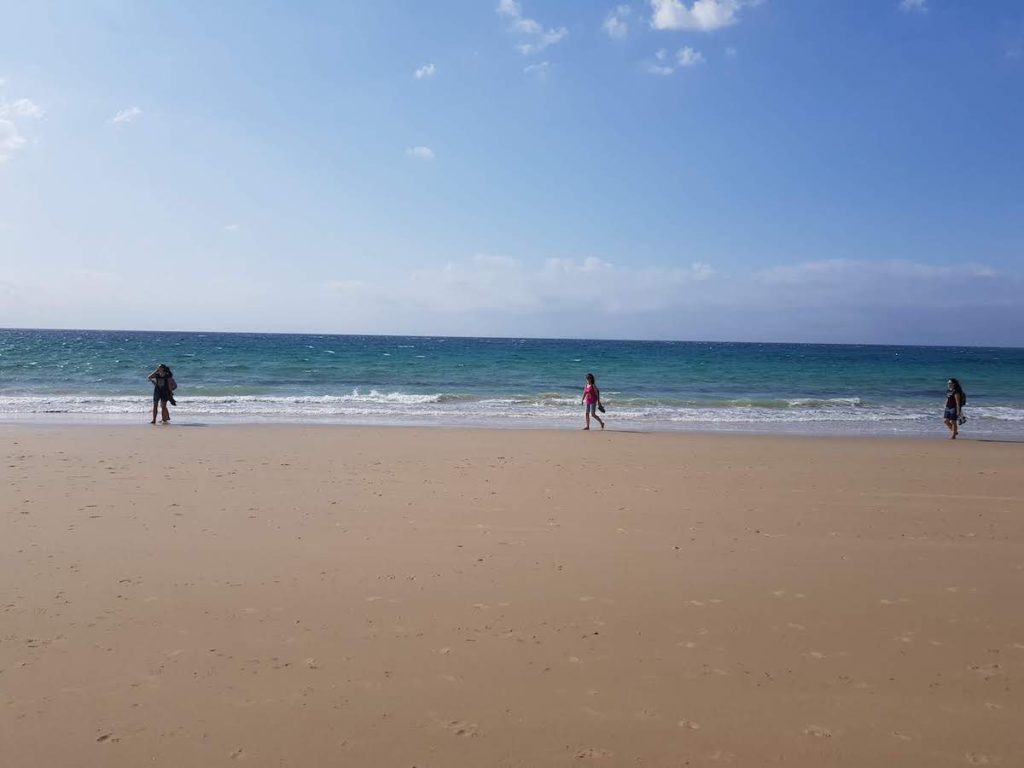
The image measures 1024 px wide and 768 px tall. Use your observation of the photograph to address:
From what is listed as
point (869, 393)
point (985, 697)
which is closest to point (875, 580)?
point (985, 697)

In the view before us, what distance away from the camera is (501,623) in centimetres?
493

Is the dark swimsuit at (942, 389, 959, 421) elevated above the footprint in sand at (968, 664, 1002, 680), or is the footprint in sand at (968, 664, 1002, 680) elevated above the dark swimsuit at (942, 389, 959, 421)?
the dark swimsuit at (942, 389, 959, 421)

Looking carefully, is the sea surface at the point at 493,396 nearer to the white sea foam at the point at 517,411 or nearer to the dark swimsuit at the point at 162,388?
the white sea foam at the point at 517,411

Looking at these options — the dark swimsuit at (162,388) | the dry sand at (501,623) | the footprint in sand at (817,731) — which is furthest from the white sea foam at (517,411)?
the footprint in sand at (817,731)

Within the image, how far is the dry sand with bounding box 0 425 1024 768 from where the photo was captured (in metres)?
3.58

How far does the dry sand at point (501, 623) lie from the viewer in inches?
141

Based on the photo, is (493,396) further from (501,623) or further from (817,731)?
(817,731)

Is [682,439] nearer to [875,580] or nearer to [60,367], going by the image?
[875,580]

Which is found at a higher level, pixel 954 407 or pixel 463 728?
pixel 954 407

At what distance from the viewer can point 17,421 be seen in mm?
16984

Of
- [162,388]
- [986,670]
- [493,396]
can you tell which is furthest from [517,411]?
[986,670]

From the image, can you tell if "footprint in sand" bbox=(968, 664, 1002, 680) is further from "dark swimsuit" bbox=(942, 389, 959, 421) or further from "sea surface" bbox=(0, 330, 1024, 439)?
"dark swimsuit" bbox=(942, 389, 959, 421)

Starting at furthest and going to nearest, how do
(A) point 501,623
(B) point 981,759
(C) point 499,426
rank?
(C) point 499,426
(A) point 501,623
(B) point 981,759

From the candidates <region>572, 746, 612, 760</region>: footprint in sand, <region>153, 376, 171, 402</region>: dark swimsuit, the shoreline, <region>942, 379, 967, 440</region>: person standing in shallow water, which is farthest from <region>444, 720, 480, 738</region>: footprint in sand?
<region>942, 379, 967, 440</region>: person standing in shallow water
